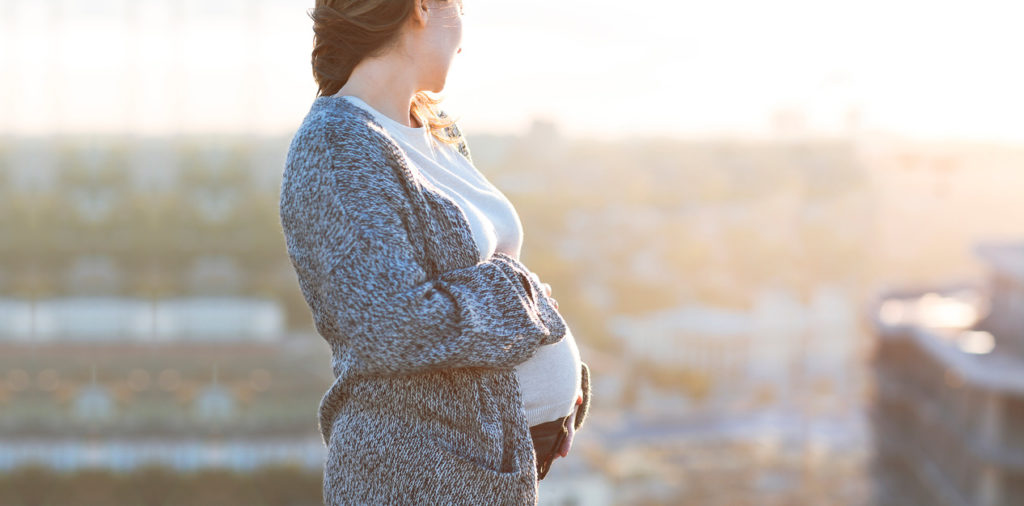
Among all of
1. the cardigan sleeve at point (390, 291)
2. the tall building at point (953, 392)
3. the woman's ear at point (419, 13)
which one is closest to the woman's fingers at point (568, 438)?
the cardigan sleeve at point (390, 291)

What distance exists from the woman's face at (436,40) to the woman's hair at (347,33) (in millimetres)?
35

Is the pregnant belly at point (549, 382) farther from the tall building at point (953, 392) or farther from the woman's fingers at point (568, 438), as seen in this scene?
the tall building at point (953, 392)

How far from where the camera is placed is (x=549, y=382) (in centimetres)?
166

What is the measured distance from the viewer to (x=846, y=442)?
50406 mm

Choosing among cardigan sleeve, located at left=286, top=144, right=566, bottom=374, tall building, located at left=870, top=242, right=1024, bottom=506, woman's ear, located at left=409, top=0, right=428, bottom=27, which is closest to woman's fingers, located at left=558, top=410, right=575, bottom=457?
cardigan sleeve, located at left=286, top=144, right=566, bottom=374

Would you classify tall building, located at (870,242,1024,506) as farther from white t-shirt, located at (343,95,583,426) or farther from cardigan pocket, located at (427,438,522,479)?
cardigan pocket, located at (427,438,522,479)

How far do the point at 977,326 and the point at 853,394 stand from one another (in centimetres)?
4377

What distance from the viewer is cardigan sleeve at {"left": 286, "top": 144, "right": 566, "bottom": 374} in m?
1.40

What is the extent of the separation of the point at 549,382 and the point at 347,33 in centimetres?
64

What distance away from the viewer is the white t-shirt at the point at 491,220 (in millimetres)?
1581

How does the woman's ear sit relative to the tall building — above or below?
above

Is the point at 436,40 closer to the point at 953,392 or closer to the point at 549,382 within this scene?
the point at 549,382

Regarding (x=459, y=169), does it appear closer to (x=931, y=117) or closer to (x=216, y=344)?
(x=216, y=344)

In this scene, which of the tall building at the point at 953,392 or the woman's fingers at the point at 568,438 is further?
the tall building at the point at 953,392
